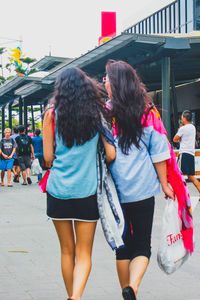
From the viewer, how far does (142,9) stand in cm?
5156

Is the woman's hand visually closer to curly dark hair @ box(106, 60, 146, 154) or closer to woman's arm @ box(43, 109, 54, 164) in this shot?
curly dark hair @ box(106, 60, 146, 154)

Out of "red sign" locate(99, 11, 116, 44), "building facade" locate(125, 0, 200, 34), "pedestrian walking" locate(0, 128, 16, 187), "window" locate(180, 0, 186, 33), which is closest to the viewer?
"pedestrian walking" locate(0, 128, 16, 187)

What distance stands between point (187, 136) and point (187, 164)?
592 millimetres

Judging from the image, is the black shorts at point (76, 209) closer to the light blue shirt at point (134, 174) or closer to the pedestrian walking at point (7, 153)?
the light blue shirt at point (134, 174)

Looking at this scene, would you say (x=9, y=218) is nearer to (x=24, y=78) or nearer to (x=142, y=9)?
(x=24, y=78)

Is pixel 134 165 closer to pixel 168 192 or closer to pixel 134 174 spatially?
pixel 134 174

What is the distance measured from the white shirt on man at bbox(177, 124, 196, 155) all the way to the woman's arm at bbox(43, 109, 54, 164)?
24.6 feet

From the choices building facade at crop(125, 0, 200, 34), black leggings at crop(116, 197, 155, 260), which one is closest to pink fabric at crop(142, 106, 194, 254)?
black leggings at crop(116, 197, 155, 260)

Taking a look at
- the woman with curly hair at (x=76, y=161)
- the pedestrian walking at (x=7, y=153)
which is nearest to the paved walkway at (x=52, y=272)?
the woman with curly hair at (x=76, y=161)

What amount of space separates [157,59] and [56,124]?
51.0 feet

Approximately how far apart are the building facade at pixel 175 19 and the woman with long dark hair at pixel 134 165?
35.7 meters

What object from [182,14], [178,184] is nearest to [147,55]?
[178,184]

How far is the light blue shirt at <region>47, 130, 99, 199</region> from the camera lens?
11.1 ft

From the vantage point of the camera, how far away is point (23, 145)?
1619cm
